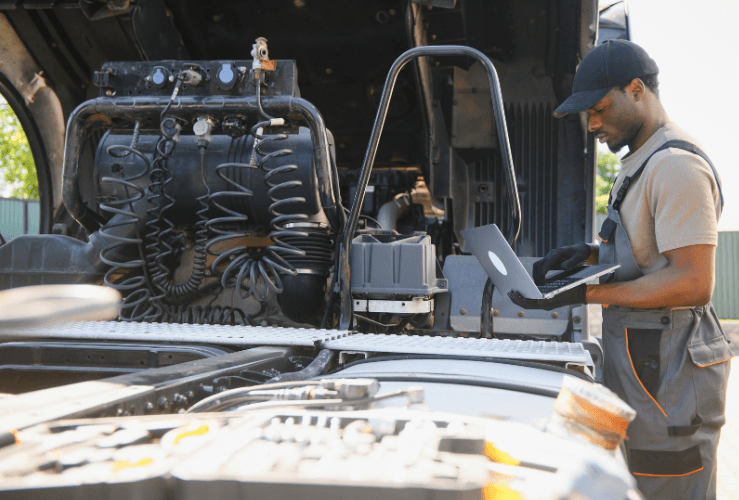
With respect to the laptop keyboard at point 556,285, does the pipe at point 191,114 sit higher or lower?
higher

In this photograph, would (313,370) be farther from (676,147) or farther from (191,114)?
(191,114)

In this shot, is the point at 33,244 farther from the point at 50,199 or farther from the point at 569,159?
the point at 569,159

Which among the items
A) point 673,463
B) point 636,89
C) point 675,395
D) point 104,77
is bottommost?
point 673,463

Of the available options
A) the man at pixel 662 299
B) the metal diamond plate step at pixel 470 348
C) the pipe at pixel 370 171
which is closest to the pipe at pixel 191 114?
the pipe at pixel 370 171

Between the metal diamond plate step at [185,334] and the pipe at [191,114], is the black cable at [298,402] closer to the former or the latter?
the metal diamond plate step at [185,334]

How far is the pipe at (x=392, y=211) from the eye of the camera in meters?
3.10

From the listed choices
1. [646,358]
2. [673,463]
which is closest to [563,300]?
[646,358]

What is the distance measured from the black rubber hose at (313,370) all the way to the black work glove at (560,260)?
99 cm

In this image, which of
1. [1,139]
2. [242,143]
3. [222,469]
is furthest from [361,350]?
[1,139]

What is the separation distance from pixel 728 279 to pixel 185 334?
15.9 metres

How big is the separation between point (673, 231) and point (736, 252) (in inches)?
→ 614

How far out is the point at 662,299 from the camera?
1644mm

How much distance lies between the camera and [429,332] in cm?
236

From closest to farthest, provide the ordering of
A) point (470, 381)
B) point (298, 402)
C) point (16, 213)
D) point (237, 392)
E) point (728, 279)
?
point (298, 402), point (237, 392), point (470, 381), point (728, 279), point (16, 213)
